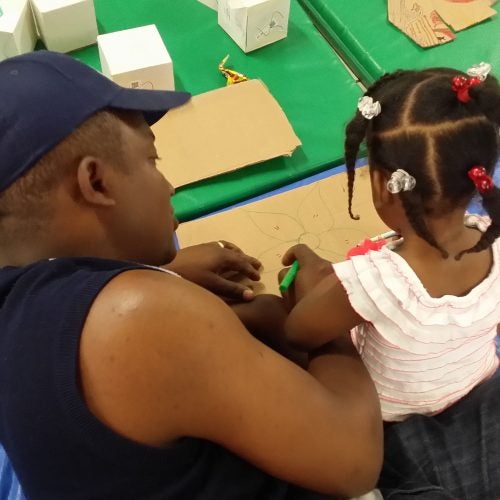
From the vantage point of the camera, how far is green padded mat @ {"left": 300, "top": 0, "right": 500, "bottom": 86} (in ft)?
4.96

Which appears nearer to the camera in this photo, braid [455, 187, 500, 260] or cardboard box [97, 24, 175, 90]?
braid [455, 187, 500, 260]

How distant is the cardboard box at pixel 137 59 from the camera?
136 cm

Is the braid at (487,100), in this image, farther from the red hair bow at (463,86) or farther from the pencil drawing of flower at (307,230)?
the pencil drawing of flower at (307,230)

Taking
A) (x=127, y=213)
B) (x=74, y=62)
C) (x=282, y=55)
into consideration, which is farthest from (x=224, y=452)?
(x=282, y=55)

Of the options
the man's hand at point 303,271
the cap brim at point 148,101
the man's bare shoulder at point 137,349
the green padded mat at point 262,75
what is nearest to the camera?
the man's bare shoulder at point 137,349

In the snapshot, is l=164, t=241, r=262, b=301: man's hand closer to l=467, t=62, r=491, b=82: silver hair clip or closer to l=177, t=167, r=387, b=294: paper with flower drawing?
l=177, t=167, r=387, b=294: paper with flower drawing

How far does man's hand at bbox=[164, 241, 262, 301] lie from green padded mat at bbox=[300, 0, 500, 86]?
677 mm

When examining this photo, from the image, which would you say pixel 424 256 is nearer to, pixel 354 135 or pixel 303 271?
pixel 354 135

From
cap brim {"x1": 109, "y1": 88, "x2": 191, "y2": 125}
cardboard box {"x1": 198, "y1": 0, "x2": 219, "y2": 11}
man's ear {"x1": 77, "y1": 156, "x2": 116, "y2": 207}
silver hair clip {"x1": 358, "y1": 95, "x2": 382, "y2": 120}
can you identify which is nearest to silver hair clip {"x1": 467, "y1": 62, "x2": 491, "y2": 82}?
silver hair clip {"x1": 358, "y1": 95, "x2": 382, "y2": 120}

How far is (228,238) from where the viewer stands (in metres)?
1.23

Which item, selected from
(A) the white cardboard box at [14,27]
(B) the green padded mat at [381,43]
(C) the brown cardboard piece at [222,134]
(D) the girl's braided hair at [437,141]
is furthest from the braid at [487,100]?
(A) the white cardboard box at [14,27]

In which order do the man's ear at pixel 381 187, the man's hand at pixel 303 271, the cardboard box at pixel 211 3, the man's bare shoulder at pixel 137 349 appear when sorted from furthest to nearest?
the cardboard box at pixel 211 3
the man's hand at pixel 303 271
the man's ear at pixel 381 187
the man's bare shoulder at pixel 137 349

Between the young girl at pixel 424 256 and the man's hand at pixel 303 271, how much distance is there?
18 centimetres

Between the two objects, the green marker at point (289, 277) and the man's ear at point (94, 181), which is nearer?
the man's ear at point (94, 181)
